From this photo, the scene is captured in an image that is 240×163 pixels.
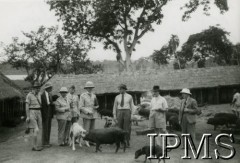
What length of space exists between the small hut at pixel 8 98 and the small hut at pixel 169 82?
5.54m

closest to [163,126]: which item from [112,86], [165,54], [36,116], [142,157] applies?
[142,157]

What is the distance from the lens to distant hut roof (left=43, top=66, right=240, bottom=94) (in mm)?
29625

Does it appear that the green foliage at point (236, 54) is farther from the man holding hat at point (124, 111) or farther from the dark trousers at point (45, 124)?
the dark trousers at point (45, 124)

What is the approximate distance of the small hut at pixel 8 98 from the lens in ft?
55.7

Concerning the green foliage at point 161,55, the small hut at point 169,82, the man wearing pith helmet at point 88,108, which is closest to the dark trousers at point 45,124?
the man wearing pith helmet at point 88,108

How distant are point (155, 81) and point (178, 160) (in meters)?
21.6

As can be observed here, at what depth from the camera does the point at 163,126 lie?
9953 millimetres

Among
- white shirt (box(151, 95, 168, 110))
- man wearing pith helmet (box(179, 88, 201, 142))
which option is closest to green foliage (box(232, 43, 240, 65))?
man wearing pith helmet (box(179, 88, 201, 142))

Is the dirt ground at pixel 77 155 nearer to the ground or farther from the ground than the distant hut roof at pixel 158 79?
nearer to the ground

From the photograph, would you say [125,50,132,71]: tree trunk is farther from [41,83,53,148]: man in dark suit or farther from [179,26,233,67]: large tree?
[179,26,233,67]: large tree

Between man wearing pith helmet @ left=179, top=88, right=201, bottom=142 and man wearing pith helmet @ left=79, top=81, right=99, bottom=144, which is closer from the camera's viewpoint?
man wearing pith helmet @ left=179, top=88, right=201, bottom=142

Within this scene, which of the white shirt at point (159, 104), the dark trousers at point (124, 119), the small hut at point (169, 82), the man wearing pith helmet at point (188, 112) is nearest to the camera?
the white shirt at point (159, 104)

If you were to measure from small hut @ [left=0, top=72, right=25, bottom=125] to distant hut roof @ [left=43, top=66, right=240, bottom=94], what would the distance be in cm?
554

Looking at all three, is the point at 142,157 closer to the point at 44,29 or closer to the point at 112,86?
the point at 112,86
